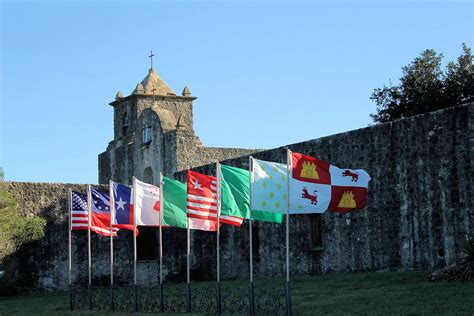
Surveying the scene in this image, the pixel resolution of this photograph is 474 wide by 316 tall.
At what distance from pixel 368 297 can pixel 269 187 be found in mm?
2942

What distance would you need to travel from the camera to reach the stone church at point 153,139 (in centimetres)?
4462

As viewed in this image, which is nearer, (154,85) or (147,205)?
Answer: (147,205)

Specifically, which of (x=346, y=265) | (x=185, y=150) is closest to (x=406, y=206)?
(x=346, y=265)

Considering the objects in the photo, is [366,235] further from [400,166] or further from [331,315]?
[331,315]

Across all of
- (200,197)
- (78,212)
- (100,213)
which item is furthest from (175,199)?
(78,212)

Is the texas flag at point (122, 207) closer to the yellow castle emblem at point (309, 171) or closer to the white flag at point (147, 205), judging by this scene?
the white flag at point (147, 205)

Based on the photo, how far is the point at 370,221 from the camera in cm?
2405

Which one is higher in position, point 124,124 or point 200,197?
point 124,124

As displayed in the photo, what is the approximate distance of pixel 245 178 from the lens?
61.0ft

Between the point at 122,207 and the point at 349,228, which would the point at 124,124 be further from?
the point at 122,207

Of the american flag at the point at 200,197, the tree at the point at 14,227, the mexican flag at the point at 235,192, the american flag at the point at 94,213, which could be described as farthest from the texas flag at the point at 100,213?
the mexican flag at the point at 235,192

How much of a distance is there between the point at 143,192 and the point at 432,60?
67.1 ft

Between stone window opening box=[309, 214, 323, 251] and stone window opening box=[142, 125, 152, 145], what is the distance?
21.6m

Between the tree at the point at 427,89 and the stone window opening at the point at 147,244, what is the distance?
11797 mm
